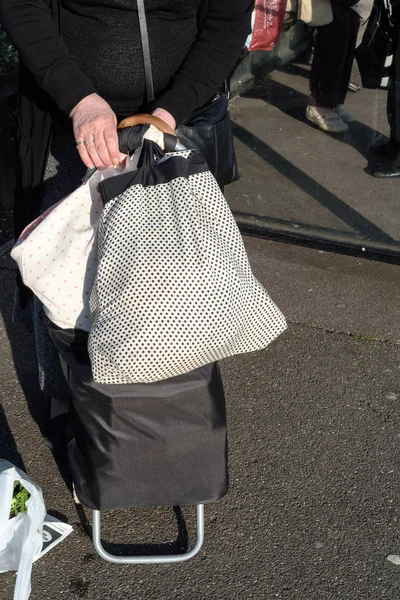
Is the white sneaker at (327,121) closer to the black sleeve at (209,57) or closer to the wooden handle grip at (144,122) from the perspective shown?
the black sleeve at (209,57)

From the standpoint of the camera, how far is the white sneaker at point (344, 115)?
414 centimetres

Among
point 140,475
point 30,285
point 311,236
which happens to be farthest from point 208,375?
point 311,236

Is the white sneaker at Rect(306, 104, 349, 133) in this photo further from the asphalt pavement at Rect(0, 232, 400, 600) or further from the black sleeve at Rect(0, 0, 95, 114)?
the black sleeve at Rect(0, 0, 95, 114)

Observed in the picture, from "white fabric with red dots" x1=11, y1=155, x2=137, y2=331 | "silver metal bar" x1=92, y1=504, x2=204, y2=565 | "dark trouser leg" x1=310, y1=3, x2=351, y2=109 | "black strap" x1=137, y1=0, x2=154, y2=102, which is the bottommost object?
"silver metal bar" x1=92, y1=504, x2=204, y2=565

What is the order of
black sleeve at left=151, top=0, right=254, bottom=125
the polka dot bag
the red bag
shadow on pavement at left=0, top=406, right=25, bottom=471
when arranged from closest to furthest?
the polka dot bag
black sleeve at left=151, top=0, right=254, bottom=125
shadow on pavement at left=0, top=406, right=25, bottom=471
the red bag

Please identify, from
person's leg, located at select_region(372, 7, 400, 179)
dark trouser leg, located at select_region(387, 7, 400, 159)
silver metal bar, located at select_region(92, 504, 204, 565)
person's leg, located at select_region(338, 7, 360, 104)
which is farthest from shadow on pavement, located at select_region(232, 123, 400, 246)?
silver metal bar, located at select_region(92, 504, 204, 565)

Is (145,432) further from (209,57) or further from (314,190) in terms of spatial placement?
(314,190)

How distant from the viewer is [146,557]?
241 cm

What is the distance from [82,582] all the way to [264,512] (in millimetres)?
653

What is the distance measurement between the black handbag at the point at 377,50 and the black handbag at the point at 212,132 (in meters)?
1.55

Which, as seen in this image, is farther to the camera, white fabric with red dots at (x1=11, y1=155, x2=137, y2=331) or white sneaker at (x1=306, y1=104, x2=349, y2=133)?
white sneaker at (x1=306, y1=104, x2=349, y2=133)

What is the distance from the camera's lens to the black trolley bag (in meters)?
2.08

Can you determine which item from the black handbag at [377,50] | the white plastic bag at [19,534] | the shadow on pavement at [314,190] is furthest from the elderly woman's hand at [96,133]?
the shadow on pavement at [314,190]

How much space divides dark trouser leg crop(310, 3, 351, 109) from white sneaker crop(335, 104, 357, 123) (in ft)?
0.09
